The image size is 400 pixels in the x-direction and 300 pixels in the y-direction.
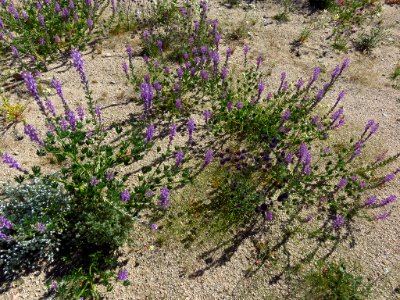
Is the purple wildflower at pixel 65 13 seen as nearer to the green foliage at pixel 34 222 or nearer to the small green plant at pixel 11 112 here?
the small green plant at pixel 11 112

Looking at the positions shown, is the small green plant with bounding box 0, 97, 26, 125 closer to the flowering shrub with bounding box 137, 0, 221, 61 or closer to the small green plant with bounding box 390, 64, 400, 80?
the flowering shrub with bounding box 137, 0, 221, 61

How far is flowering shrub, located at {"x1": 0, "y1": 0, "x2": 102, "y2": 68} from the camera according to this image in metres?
7.42

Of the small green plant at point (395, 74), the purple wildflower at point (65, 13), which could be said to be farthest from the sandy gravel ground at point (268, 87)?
the purple wildflower at point (65, 13)

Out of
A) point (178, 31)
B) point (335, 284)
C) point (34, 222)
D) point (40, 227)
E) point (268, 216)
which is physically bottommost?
point (335, 284)

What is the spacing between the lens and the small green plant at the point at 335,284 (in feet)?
14.9

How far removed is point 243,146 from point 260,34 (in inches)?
157

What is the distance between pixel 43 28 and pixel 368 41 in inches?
304

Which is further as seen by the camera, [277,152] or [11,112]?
[11,112]

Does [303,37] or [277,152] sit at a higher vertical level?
[303,37]

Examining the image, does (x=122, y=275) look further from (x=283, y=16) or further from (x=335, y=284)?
(x=283, y=16)

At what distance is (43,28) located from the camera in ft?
24.8

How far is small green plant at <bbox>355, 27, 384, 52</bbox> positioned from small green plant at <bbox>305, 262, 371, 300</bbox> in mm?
6077

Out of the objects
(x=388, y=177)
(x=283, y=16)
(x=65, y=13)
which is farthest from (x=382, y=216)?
(x=65, y=13)

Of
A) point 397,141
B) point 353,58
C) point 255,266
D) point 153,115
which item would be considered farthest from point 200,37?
point 255,266
